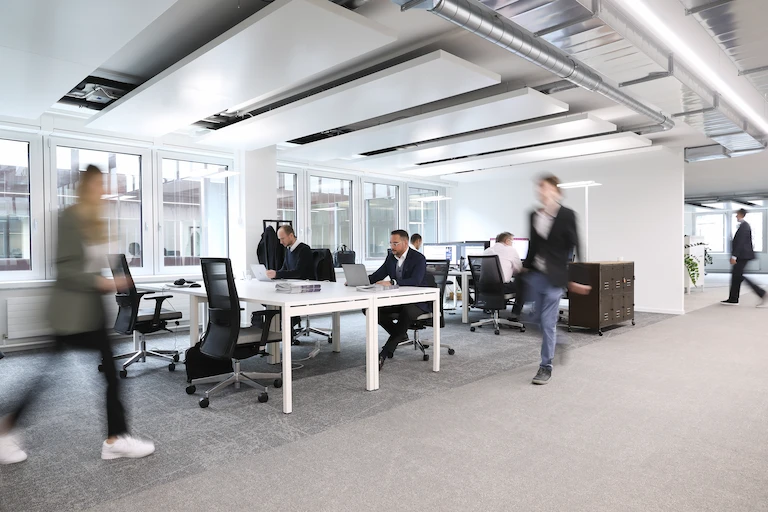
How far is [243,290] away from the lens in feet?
14.5

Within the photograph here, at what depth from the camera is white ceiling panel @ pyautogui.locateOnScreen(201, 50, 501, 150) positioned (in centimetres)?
472

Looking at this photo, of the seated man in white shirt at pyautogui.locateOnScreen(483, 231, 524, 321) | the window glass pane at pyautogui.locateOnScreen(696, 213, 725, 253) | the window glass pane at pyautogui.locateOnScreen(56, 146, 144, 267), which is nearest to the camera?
the seated man in white shirt at pyautogui.locateOnScreen(483, 231, 524, 321)

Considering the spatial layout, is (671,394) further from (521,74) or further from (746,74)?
(521,74)

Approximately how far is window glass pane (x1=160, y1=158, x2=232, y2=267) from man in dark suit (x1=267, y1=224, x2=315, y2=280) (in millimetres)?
2122

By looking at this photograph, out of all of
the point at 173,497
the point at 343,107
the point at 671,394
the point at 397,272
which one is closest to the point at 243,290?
the point at 397,272

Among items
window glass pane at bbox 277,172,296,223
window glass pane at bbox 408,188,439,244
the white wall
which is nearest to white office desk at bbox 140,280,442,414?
window glass pane at bbox 277,172,296,223

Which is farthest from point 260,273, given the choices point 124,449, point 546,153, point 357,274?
point 546,153

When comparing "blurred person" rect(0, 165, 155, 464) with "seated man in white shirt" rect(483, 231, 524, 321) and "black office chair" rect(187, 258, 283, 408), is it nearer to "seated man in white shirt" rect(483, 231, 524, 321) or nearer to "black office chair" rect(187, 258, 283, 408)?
"black office chair" rect(187, 258, 283, 408)

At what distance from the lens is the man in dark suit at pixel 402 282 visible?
5.08 meters

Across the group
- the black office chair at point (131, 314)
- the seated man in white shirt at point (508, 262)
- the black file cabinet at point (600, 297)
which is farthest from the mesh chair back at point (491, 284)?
the black office chair at point (131, 314)

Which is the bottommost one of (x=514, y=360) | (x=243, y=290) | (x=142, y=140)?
(x=514, y=360)

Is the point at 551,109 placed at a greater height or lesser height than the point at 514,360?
greater

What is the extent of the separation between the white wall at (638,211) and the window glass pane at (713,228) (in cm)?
1413

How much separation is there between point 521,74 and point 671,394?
373cm
